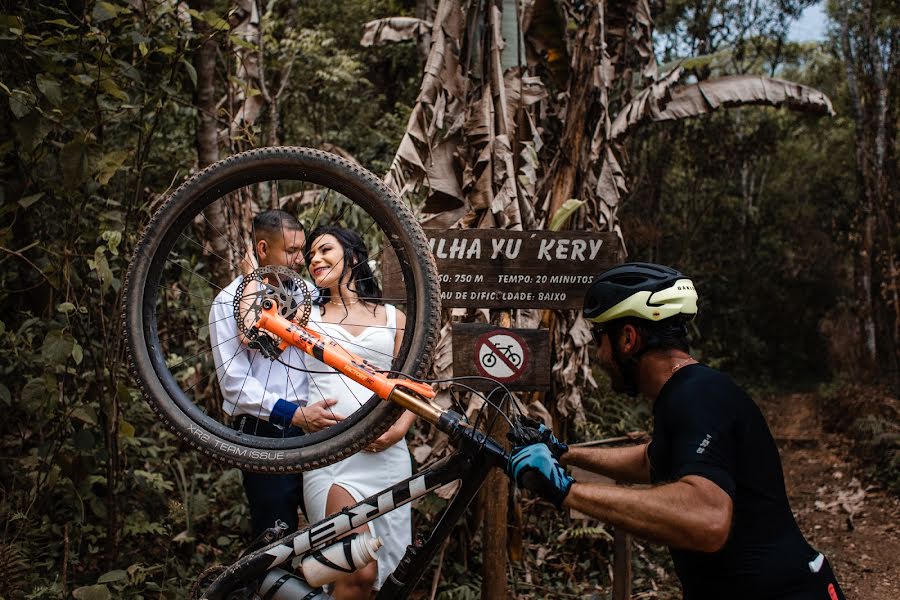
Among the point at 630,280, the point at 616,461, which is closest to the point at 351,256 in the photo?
the point at 630,280

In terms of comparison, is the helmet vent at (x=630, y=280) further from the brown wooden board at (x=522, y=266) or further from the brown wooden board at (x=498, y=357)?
the brown wooden board at (x=522, y=266)

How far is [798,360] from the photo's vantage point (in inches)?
525

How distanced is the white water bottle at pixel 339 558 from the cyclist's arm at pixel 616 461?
703 mm

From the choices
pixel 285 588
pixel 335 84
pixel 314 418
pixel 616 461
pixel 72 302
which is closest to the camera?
pixel 285 588

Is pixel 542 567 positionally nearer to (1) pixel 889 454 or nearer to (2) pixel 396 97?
(1) pixel 889 454

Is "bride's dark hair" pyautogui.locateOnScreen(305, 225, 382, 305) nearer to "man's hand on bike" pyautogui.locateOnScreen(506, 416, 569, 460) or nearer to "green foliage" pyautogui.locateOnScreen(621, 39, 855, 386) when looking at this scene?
"man's hand on bike" pyautogui.locateOnScreen(506, 416, 569, 460)

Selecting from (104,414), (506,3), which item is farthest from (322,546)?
(506,3)

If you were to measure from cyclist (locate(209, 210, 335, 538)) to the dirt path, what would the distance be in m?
3.98

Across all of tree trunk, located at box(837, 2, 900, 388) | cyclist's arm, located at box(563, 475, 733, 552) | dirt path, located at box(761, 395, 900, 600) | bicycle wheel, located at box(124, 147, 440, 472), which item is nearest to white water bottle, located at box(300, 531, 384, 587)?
bicycle wheel, located at box(124, 147, 440, 472)

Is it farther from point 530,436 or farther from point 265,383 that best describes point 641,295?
point 265,383

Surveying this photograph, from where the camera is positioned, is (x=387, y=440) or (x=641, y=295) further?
(x=387, y=440)

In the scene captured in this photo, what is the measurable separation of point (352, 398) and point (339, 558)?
67cm

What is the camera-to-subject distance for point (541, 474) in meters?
1.89

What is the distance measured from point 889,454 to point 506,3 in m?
5.87
